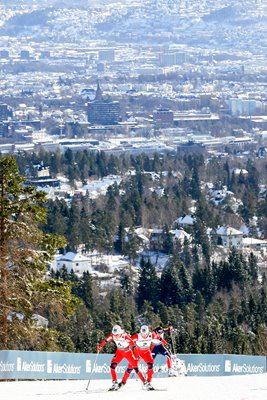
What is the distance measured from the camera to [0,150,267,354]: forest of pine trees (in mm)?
31609

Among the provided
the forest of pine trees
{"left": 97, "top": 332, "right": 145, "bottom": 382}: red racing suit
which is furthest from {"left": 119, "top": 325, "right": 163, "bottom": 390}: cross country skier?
the forest of pine trees

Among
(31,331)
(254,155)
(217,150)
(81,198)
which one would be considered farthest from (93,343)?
(217,150)

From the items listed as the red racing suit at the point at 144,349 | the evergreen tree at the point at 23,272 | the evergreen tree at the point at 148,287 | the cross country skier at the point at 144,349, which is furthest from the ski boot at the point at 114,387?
the evergreen tree at the point at 148,287

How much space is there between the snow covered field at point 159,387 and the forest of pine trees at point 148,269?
12.7 feet

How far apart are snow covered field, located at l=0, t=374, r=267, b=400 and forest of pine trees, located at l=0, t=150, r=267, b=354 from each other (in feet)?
12.7

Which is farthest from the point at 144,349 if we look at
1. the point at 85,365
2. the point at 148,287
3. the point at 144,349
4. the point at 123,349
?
the point at 148,287

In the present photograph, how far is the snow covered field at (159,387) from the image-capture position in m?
24.3

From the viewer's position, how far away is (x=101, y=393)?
24.6 m

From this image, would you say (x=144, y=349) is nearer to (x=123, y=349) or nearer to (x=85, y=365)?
(x=123, y=349)

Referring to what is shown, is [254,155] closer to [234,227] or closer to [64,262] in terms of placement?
[234,227]

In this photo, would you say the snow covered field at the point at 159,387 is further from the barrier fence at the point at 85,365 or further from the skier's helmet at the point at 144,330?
the skier's helmet at the point at 144,330

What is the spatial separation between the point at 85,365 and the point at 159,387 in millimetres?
2229

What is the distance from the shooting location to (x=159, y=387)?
25.5 m

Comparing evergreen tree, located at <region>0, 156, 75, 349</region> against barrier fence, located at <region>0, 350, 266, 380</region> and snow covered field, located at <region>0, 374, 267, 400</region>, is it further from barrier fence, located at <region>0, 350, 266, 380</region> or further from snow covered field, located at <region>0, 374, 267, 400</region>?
snow covered field, located at <region>0, 374, 267, 400</region>
